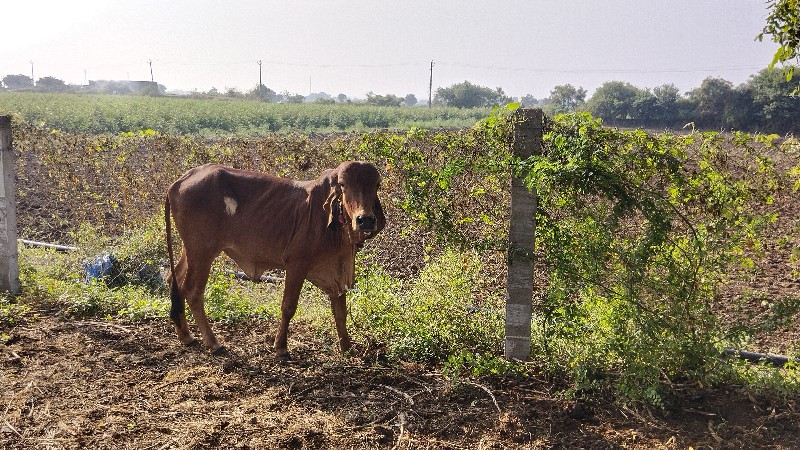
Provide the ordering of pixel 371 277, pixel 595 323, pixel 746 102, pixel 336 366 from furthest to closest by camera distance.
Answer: pixel 746 102, pixel 371 277, pixel 336 366, pixel 595 323

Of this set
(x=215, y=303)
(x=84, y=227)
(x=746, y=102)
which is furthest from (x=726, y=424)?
(x=746, y=102)

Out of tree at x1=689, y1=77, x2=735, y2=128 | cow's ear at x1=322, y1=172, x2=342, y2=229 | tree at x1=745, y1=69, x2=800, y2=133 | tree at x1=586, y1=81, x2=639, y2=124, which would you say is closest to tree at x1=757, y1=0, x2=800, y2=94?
cow's ear at x1=322, y1=172, x2=342, y2=229

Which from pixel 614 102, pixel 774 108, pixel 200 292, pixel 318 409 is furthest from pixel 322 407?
pixel 614 102

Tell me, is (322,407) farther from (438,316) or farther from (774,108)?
(774,108)

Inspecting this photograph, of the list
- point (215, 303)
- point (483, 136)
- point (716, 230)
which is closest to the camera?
point (716, 230)

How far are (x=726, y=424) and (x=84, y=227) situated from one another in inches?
348

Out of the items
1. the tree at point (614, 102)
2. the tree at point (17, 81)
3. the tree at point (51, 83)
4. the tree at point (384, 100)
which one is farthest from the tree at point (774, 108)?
the tree at point (17, 81)

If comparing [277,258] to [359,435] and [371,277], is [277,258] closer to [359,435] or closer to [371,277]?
[371,277]

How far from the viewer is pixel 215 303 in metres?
7.05

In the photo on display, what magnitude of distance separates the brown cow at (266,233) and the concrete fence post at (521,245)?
3.37ft

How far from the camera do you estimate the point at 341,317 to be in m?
5.75

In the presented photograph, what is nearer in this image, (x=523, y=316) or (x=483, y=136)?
(x=523, y=316)

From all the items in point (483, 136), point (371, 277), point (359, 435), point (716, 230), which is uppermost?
point (483, 136)

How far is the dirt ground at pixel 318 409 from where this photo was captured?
4277mm
